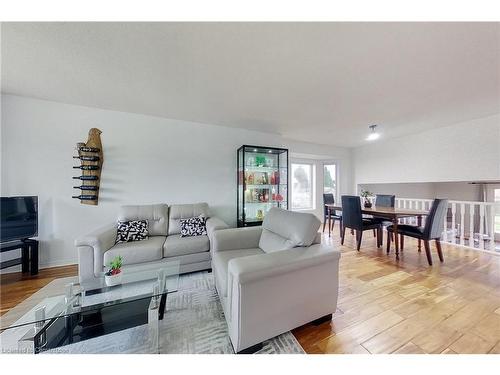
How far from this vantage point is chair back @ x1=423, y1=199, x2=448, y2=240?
8.70 feet

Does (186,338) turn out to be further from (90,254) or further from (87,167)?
(87,167)

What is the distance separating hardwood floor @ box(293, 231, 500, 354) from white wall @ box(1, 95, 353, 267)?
95.6 inches

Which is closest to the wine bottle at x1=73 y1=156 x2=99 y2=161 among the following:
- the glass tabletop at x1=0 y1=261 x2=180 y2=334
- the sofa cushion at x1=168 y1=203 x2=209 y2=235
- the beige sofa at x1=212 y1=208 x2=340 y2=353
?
the sofa cushion at x1=168 y1=203 x2=209 y2=235

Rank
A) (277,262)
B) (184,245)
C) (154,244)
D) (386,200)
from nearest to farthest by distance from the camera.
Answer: (277,262), (154,244), (184,245), (386,200)

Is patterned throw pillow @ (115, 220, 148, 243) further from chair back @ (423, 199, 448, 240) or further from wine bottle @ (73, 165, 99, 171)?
chair back @ (423, 199, 448, 240)

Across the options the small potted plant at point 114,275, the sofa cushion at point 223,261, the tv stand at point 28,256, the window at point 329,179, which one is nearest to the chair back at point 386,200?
the window at point 329,179

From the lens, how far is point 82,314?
4.33 ft

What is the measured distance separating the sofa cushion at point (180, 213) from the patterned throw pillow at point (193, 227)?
111 millimetres

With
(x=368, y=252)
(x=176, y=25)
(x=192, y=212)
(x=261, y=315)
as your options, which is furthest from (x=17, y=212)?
(x=368, y=252)

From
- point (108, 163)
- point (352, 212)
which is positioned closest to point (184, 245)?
point (108, 163)

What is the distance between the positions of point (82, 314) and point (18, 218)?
6.59ft

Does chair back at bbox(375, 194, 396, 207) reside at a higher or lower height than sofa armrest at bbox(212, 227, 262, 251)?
higher

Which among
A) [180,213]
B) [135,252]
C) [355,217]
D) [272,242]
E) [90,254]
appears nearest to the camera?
[272,242]

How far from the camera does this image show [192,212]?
292cm
